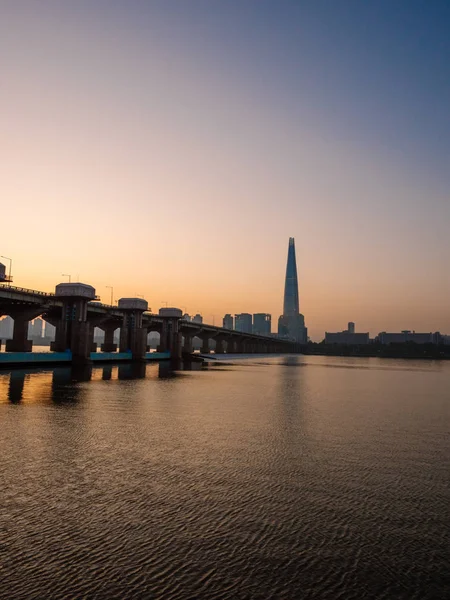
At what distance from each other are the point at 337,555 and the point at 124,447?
42.5 feet

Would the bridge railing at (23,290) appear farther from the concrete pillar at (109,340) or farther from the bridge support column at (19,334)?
the concrete pillar at (109,340)

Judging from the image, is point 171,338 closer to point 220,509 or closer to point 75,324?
point 75,324

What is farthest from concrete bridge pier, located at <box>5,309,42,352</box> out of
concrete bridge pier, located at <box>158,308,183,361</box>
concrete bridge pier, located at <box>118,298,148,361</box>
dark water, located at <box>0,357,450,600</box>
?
dark water, located at <box>0,357,450,600</box>

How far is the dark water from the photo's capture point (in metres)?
9.06

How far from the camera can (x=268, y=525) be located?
12.1 meters

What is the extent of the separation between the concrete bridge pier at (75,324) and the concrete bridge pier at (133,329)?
23257mm

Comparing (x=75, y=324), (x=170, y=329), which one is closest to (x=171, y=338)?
(x=170, y=329)

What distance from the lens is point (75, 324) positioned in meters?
98.0

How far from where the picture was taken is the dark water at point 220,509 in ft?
29.7

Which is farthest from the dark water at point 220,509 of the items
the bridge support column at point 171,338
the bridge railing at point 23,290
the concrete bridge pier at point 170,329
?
the concrete bridge pier at point 170,329

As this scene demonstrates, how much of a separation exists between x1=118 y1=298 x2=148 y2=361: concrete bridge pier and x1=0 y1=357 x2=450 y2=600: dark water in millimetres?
94907

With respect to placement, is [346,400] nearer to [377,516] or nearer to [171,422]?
[171,422]

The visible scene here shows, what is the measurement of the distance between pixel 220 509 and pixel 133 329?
378 feet

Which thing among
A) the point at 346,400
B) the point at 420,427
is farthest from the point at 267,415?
the point at 346,400
